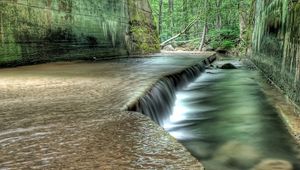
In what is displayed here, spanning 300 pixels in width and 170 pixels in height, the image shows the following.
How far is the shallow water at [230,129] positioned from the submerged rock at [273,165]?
45 mm

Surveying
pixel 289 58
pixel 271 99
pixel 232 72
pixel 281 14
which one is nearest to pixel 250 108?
pixel 271 99

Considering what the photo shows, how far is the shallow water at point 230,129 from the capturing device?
12.9 ft

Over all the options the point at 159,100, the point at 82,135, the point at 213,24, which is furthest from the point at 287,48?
the point at 213,24

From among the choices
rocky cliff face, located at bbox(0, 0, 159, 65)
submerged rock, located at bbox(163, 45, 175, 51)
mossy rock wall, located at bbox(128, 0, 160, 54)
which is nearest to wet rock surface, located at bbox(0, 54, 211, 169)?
rocky cliff face, located at bbox(0, 0, 159, 65)

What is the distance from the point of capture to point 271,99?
6781 millimetres

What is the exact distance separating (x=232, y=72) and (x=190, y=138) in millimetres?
8036

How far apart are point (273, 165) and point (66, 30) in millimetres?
8947

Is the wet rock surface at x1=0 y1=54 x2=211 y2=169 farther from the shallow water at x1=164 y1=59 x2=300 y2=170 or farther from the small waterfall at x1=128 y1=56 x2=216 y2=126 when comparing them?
the shallow water at x1=164 y1=59 x2=300 y2=170

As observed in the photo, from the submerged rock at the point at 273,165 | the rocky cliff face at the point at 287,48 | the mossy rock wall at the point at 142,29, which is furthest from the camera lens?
the mossy rock wall at the point at 142,29

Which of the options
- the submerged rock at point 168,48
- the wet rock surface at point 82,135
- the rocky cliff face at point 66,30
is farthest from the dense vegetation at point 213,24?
the wet rock surface at point 82,135

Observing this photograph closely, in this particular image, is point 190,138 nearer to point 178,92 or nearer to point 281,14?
point 178,92

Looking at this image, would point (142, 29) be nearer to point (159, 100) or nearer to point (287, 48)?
point (287, 48)

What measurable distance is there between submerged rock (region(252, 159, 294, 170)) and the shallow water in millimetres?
45

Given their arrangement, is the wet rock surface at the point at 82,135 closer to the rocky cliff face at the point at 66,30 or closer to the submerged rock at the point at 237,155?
the submerged rock at the point at 237,155
